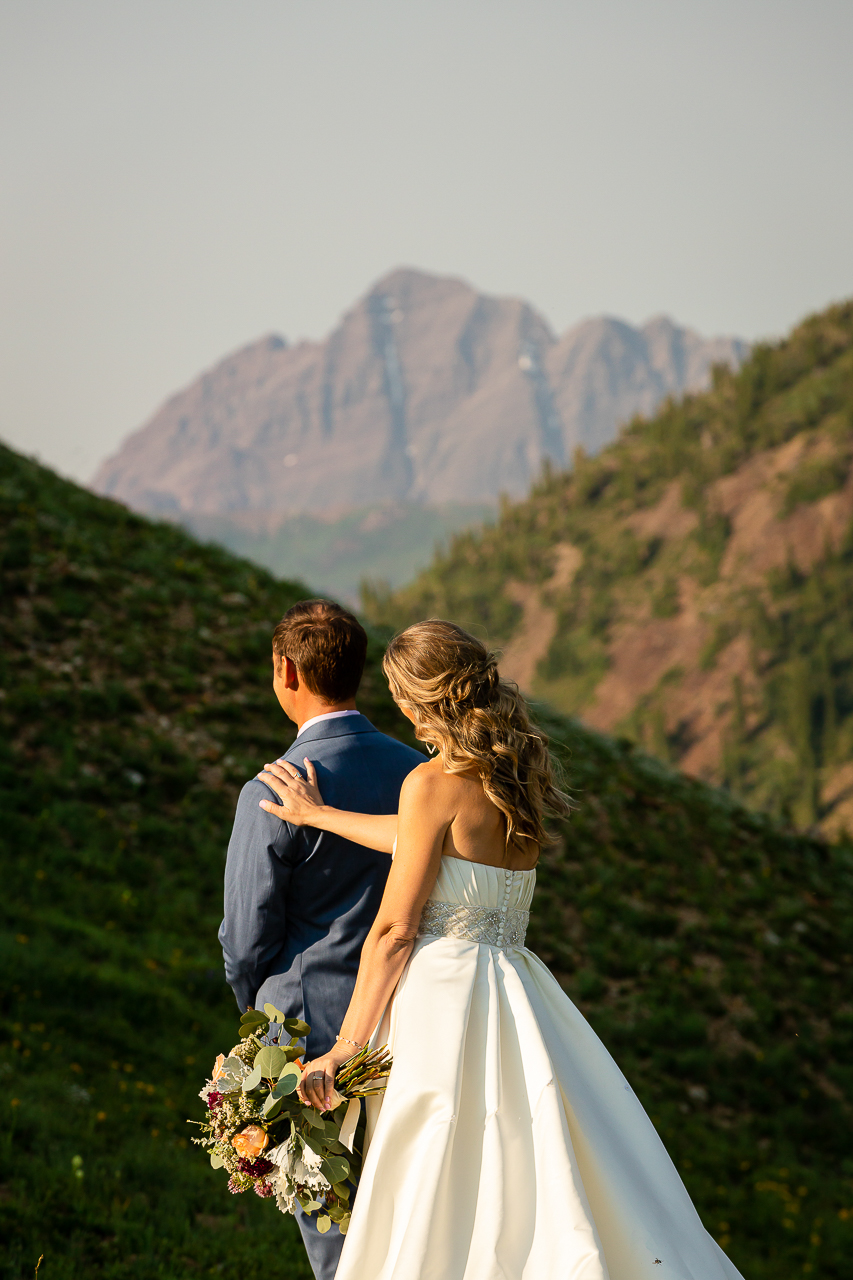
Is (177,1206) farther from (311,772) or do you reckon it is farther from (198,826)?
(198,826)

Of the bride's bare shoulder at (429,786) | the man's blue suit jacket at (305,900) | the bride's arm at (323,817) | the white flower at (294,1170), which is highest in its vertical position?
the bride's bare shoulder at (429,786)

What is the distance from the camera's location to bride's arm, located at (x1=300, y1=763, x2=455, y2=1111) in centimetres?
303

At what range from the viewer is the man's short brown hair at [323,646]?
3.34 meters

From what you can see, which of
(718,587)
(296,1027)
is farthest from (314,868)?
(718,587)

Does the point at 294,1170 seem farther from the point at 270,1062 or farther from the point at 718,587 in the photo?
the point at 718,587

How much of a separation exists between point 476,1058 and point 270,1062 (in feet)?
2.00

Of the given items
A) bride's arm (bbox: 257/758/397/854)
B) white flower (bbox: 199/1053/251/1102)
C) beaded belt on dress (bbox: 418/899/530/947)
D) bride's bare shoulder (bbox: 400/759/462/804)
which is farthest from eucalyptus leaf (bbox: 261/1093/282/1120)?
bride's bare shoulder (bbox: 400/759/462/804)

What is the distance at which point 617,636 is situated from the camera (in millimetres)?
97750

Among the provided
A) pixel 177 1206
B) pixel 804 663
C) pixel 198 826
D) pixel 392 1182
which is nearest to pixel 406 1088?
pixel 392 1182

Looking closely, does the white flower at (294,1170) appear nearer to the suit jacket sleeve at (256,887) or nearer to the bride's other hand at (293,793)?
the suit jacket sleeve at (256,887)

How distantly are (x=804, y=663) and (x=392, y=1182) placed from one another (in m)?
87.1

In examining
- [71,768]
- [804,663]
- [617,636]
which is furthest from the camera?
[617,636]

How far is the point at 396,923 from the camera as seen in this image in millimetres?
3053

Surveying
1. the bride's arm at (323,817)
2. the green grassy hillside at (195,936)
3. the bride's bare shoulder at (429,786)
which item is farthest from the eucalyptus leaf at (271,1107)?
the green grassy hillside at (195,936)
